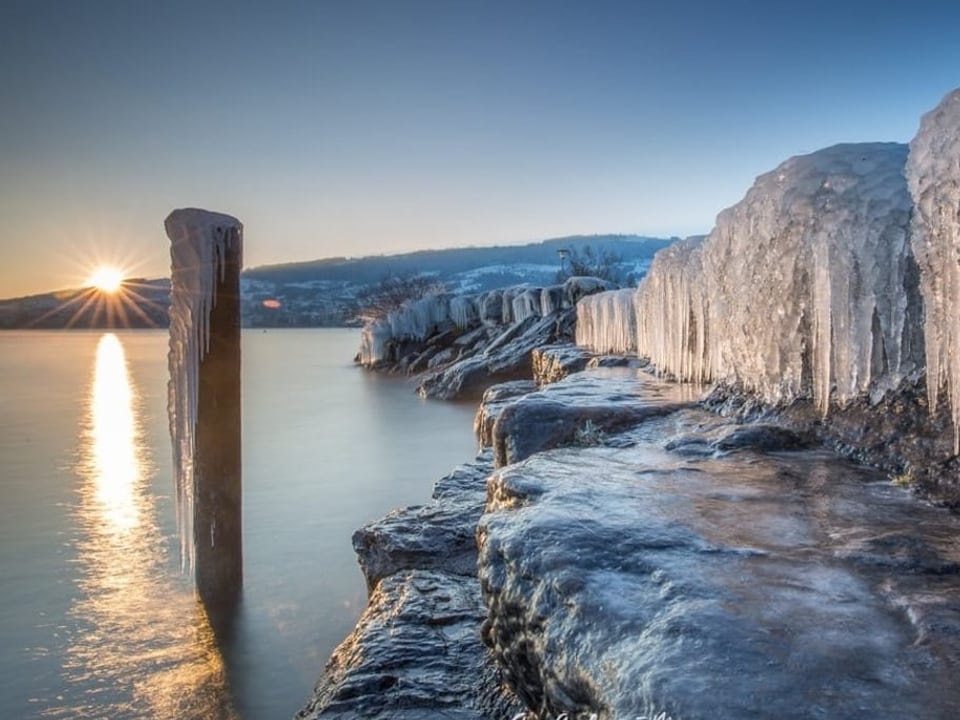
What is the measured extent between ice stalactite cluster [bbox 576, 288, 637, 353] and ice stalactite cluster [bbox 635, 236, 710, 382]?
3125mm

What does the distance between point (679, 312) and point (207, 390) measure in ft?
17.0

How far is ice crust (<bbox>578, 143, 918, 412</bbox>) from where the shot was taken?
145 inches

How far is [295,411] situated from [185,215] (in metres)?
16.2

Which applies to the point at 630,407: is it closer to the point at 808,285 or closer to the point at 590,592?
the point at 808,285

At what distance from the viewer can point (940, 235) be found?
9.91ft

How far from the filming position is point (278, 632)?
5.73 meters

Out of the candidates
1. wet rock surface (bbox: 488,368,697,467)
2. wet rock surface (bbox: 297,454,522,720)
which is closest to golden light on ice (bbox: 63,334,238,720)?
wet rock surface (bbox: 297,454,522,720)

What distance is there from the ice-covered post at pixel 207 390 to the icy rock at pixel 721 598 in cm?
396

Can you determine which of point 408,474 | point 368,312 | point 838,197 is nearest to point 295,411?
point 408,474

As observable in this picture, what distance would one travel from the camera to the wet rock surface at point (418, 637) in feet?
8.76

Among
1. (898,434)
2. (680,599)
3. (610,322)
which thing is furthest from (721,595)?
(610,322)

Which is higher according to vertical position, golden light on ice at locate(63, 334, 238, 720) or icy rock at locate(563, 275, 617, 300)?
icy rock at locate(563, 275, 617, 300)

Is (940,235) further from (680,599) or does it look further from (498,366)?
(498,366)

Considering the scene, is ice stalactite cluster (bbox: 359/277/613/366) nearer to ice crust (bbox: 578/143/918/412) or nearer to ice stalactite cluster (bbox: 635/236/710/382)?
ice stalactite cluster (bbox: 635/236/710/382)
